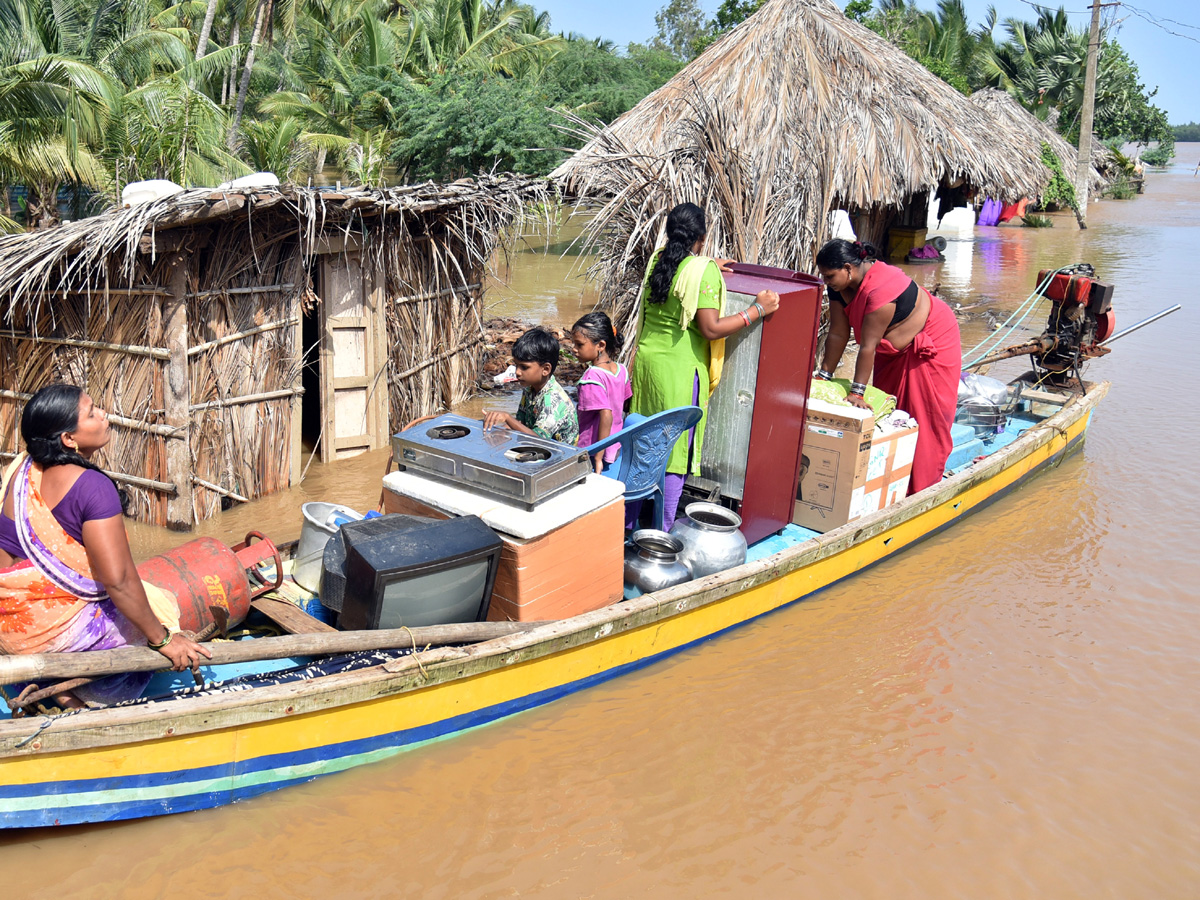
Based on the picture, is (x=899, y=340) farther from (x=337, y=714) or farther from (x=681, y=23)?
(x=681, y=23)

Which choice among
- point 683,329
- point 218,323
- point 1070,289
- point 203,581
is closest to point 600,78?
point 1070,289

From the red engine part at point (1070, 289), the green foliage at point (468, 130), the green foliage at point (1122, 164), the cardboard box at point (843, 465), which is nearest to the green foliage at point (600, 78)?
the green foliage at point (468, 130)

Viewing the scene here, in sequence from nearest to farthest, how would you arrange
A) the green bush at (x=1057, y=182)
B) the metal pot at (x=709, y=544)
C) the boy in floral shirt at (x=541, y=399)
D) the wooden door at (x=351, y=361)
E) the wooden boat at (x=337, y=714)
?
the wooden boat at (x=337, y=714)
the boy in floral shirt at (x=541, y=399)
the metal pot at (x=709, y=544)
the wooden door at (x=351, y=361)
the green bush at (x=1057, y=182)

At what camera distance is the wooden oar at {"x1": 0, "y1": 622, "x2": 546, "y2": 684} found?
8.75 ft

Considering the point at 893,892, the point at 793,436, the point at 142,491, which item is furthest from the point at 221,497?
the point at 893,892

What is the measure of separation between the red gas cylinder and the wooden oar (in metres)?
0.40

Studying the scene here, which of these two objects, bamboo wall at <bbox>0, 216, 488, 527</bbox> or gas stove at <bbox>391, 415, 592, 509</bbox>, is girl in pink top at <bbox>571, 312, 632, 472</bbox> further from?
bamboo wall at <bbox>0, 216, 488, 527</bbox>

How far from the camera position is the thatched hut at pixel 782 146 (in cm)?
789

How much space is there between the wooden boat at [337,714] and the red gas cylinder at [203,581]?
0.58 metres

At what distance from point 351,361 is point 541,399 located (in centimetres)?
327

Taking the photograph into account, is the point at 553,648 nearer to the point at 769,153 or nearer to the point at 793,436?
the point at 793,436

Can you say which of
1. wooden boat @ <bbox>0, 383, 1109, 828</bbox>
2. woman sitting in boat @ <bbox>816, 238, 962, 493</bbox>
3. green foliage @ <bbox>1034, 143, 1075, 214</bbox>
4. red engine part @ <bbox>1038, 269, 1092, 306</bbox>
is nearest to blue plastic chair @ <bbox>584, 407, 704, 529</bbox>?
wooden boat @ <bbox>0, 383, 1109, 828</bbox>

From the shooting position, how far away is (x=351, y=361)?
714 centimetres

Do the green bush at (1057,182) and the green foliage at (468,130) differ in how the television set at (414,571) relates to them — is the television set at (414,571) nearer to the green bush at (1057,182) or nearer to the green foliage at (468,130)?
the green foliage at (468,130)
